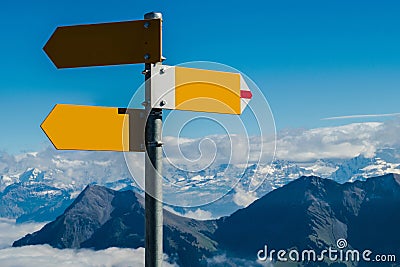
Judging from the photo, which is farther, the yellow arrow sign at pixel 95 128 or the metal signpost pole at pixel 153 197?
the yellow arrow sign at pixel 95 128

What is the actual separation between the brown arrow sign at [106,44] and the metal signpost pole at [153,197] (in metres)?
0.30

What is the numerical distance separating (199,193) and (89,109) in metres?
1.04

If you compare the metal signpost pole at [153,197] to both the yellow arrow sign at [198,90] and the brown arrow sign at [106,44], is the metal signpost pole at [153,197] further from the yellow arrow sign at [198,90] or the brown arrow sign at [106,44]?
the brown arrow sign at [106,44]

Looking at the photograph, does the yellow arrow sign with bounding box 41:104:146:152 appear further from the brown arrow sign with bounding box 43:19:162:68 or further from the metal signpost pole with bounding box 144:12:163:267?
the brown arrow sign with bounding box 43:19:162:68

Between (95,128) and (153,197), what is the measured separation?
692 mm

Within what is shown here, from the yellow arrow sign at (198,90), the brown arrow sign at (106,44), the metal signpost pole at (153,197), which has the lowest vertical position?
the metal signpost pole at (153,197)

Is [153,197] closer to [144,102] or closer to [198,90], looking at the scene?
[144,102]

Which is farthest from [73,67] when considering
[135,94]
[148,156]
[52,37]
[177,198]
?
[177,198]

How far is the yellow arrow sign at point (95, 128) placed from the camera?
4.00 meters

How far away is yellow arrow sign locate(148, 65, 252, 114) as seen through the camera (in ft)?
13.2

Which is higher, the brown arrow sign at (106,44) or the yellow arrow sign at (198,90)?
the brown arrow sign at (106,44)

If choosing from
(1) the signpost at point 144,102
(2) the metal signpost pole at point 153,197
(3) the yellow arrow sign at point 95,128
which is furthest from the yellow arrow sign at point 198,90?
(3) the yellow arrow sign at point 95,128

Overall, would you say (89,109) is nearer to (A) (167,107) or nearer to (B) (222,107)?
(A) (167,107)

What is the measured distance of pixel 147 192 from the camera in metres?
3.92
